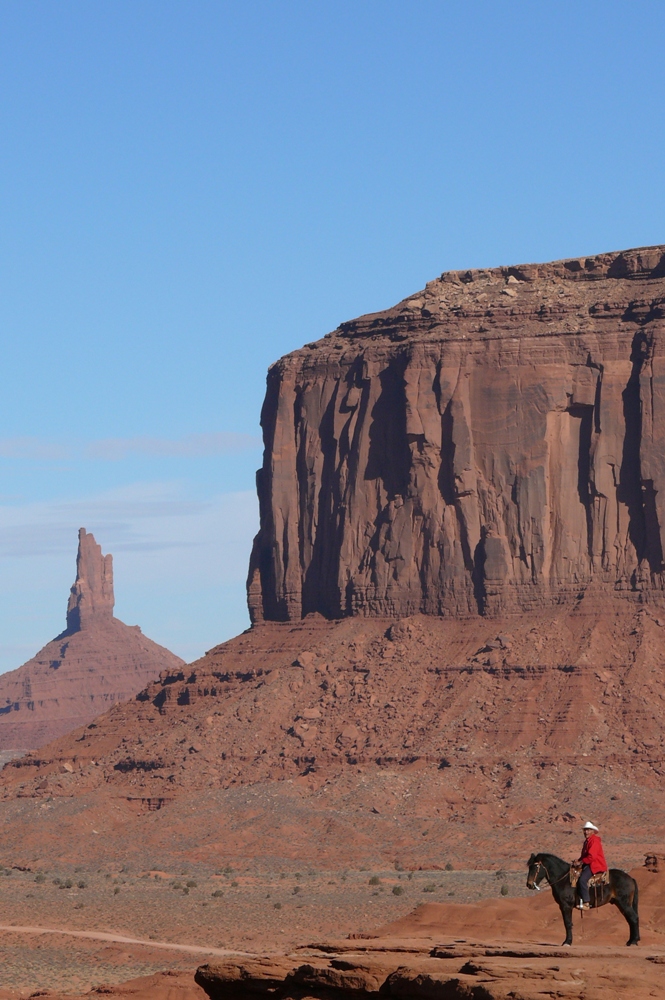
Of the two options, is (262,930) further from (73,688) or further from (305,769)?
(73,688)

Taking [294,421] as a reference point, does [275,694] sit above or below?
below

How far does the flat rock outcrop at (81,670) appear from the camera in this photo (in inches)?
7232

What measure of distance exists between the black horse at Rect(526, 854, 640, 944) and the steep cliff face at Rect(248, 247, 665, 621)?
6068 centimetres

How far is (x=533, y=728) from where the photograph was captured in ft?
261

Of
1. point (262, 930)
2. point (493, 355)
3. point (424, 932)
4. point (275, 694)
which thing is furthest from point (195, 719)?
point (424, 932)

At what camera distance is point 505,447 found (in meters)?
88.6

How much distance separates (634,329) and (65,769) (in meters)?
34.6

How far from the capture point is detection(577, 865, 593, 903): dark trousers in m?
25.0

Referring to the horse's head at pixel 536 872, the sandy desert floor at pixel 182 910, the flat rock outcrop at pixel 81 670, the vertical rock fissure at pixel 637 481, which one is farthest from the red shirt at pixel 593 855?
the flat rock outcrop at pixel 81 670

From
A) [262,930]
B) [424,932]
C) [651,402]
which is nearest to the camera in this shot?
[424,932]

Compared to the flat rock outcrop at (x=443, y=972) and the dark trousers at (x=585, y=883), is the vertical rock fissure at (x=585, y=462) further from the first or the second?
the flat rock outcrop at (x=443, y=972)

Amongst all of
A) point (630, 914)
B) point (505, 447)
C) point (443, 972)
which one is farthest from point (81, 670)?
point (443, 972)

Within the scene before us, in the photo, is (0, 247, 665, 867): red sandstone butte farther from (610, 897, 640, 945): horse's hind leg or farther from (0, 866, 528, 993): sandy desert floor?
(610, 897, 640, 945): horse's hind leg

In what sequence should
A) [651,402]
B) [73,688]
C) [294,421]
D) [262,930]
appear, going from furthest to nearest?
[73,688]
[294,421]
[651,402]
[262,930]
